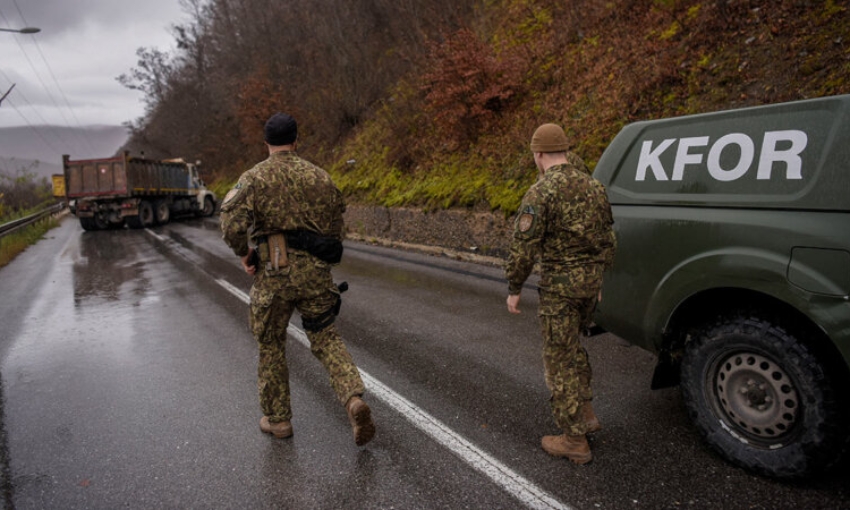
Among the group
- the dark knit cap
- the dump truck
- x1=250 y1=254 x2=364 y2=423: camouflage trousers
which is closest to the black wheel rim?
x1=250 y1=254 x2=364 y2=423: camouflage trousers

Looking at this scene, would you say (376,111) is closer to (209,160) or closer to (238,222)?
(238,222)

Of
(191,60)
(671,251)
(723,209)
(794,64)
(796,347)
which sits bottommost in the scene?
(796,347)

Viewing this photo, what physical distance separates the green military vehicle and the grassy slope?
5060mm

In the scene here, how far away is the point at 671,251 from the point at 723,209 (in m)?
0.38

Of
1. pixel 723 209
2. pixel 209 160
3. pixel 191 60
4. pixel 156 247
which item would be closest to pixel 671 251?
pixel 723 209

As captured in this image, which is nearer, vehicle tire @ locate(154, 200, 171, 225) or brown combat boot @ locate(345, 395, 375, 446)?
brown combat boot @ locate(345, 395, 375, 446)

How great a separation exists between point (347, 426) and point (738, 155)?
3.05 metres

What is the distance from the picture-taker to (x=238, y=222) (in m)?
3.18

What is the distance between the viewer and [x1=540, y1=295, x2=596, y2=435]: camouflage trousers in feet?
10.1

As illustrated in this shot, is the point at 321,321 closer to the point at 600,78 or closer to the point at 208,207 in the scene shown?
the point at 600,78

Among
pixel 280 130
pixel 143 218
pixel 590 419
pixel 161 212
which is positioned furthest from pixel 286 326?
pixel 161 212

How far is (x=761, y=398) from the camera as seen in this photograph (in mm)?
2797

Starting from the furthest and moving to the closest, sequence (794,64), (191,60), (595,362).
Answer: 1. (191,60)
2. (794,64)
3. (595,362)

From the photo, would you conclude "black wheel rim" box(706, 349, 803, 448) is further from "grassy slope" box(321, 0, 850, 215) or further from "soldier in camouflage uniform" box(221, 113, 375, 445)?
"grassy slope" box(321, 0, 850, 215)
